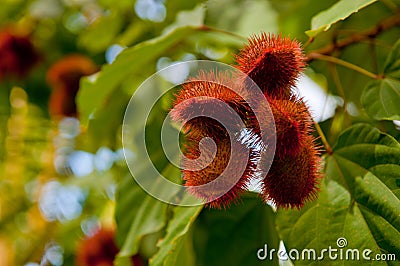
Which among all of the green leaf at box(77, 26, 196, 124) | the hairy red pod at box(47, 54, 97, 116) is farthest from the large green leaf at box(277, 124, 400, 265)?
the hairy red pod at box(47, 54, 97, 116)

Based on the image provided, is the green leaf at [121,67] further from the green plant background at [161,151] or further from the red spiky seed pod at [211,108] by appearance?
the red spiky seed pod at [211,108]

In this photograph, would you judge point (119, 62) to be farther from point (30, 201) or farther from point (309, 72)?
point (30, 201)

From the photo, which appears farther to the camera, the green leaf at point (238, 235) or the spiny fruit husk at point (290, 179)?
the green leaf at point (238, 235)

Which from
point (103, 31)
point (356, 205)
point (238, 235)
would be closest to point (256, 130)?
point (356, 205)

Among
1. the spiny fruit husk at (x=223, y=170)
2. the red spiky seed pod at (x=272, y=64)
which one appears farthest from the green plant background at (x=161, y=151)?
the spiny fruit husk at (x=223, y=170)

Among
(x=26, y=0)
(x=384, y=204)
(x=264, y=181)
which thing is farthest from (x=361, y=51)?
(x=26, y=0)

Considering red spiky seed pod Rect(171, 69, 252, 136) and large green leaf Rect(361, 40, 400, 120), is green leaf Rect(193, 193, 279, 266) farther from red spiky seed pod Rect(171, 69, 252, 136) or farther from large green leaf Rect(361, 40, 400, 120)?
red spiky seed pod Rect(171, 69, 252, 136)
